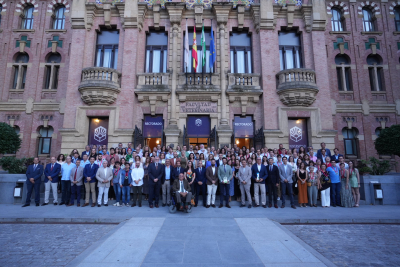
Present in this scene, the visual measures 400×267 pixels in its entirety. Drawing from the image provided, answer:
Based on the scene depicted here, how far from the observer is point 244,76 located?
15.9 meters

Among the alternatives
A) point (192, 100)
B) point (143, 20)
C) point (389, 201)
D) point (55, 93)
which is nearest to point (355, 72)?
point (389, 201)

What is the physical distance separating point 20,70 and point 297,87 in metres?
A: 21.4

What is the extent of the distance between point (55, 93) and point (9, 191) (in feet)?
31.2

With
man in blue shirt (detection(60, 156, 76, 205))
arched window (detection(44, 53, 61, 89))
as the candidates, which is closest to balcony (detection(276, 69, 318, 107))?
man in blue shirt (detection(60, 156, 76, 205))

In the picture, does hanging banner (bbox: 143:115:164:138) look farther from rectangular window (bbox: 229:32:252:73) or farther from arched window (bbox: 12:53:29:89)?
arched window (bbox: 12:53:29:89)

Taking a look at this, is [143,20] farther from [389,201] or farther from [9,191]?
[389,201]

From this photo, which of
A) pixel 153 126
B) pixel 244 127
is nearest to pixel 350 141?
pixel 244 127

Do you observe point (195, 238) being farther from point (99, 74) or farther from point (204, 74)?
point (99, 74)

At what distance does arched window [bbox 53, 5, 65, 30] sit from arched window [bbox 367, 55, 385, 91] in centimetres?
2578

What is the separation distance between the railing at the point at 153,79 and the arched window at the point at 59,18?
941 cm

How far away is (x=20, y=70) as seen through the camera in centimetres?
1798

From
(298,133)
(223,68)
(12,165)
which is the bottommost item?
(12,165)

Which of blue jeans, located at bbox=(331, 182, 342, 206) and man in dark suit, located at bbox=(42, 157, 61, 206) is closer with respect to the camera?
man in dark suit, located at bbox=(42, 157, 61, 206)

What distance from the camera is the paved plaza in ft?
14.4
